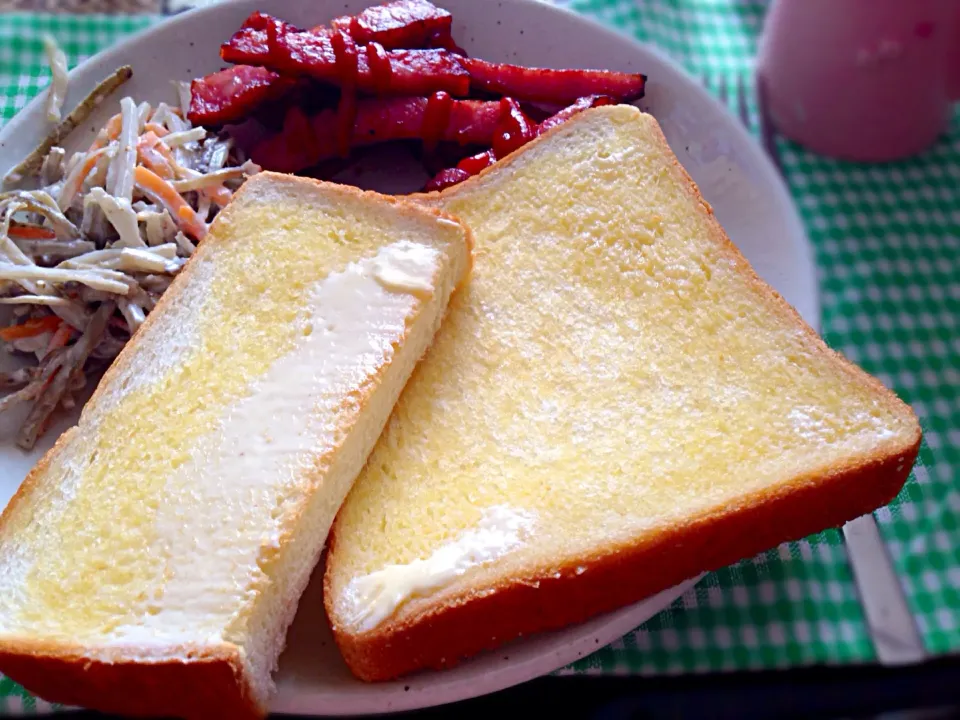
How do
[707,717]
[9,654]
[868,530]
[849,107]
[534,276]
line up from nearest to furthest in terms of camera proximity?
[9,654]
[707,717]
[868,530]
[534,276]
[849,107]

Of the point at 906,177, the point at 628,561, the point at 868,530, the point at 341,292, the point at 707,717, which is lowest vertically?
the point at 707,717

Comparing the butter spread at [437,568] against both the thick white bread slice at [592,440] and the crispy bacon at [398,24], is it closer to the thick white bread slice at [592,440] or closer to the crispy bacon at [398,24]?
the thick white bread slice at [592,440]

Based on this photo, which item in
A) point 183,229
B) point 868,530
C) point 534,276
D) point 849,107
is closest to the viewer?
point 868,530

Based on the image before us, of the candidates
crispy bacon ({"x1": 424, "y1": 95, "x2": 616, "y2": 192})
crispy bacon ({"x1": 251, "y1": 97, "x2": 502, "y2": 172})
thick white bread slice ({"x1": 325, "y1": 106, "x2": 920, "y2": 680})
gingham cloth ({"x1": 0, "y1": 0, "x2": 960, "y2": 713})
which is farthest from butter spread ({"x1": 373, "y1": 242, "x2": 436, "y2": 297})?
gingham cloth ({"x1": 0, "y1": 0, "x2": 960, "y2": 713})

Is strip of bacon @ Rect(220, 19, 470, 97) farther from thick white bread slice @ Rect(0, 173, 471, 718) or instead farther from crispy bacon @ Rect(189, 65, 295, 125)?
thick white bread slice @ Rect(0, 173, 471, 718)

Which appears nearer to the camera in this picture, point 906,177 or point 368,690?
point 368,690

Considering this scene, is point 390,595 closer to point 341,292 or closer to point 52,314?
point 341,292

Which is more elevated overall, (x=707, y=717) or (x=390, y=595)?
(x=390, y=595)

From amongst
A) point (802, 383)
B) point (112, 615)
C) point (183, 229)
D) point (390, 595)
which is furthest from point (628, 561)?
point (183, 229)
